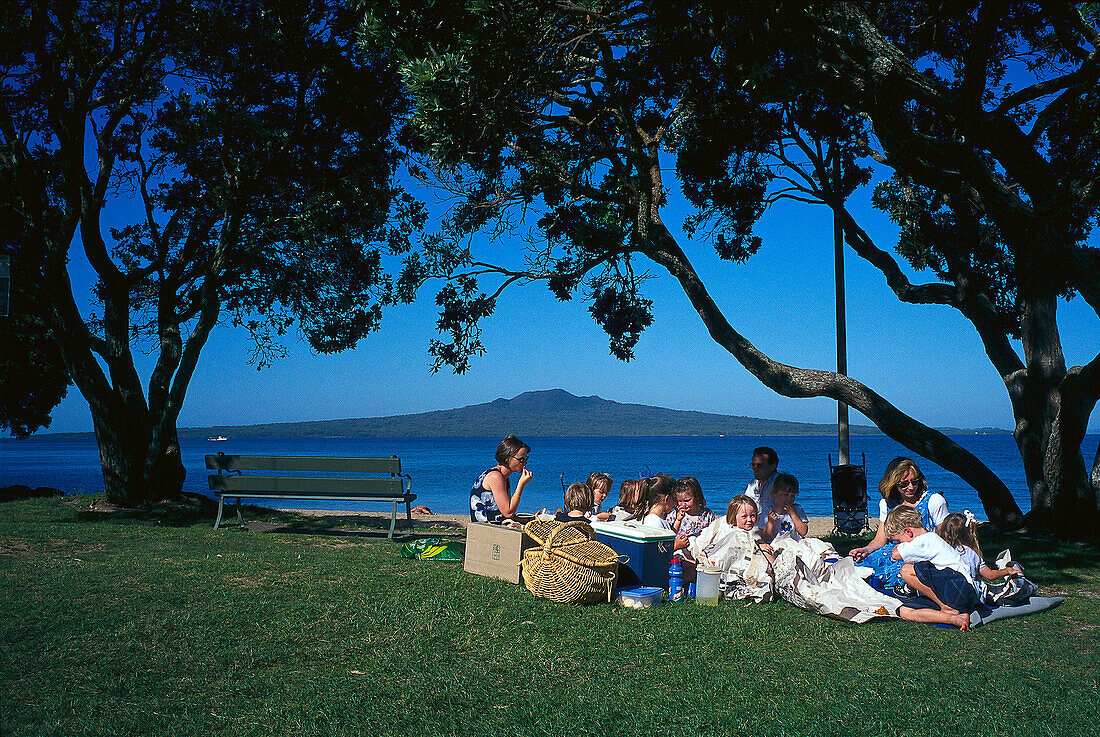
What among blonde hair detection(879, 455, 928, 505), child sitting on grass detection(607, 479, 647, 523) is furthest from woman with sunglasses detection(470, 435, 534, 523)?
blonde hair detection(879, 455, 928, 505)

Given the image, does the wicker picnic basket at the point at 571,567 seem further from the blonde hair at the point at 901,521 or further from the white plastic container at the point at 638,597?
the blonde hair at the point at 901,521

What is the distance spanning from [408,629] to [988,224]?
11652 mm

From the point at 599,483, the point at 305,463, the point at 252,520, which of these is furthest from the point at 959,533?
the point at 252,520

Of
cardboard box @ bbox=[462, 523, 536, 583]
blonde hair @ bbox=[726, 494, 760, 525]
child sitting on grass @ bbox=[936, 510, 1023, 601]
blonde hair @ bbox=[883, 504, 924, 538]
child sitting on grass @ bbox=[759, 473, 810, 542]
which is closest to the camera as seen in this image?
→ child sitting on grass @ bbox=[936, 510, 1023, 601]

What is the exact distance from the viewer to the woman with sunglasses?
808 centimetres

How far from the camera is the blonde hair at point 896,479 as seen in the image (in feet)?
24.7

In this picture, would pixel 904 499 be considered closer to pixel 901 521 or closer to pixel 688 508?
pixel 901 521

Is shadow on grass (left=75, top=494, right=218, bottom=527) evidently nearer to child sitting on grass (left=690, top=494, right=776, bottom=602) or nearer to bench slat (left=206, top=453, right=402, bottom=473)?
bench slat (left=206, top=453, right=402, bottom=473)

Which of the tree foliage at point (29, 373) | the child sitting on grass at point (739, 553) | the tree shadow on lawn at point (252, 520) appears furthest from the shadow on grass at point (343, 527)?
the tree foliage at point (29, 373)

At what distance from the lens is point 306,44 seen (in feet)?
41.8

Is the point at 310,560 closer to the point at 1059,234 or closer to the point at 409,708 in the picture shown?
the point at 409,708

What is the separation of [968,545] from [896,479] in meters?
1.27

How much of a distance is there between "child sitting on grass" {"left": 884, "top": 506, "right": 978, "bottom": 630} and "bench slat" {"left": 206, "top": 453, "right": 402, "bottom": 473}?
19.1 ft

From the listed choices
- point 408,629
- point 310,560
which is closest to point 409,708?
point 408,629
